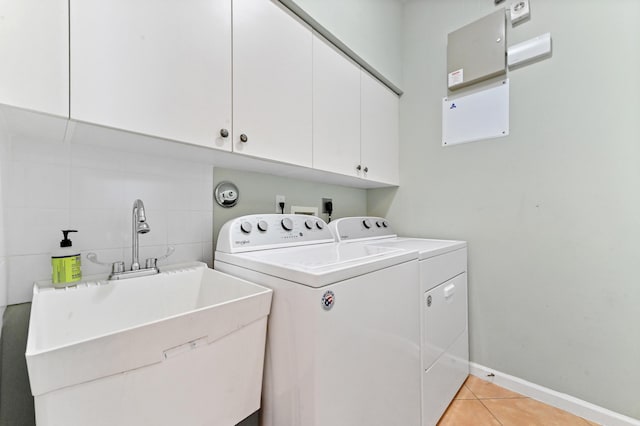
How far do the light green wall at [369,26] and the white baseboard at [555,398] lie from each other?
6.55 ft

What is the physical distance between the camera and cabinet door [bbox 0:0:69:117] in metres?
0.59

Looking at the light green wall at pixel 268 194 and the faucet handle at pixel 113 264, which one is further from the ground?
the light green wall at pixel 268 194

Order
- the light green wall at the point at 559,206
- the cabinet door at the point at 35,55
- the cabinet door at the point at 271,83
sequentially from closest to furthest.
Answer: the cabinet door at the point at 35,55 → the cabinet door at the point at 271,83 → the light green wall at the point at 559,206

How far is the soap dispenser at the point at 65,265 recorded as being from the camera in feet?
2.62

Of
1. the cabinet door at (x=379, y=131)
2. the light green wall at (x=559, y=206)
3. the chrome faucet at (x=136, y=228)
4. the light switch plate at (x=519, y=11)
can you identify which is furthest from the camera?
the cabinet door at (x=379, y=131)

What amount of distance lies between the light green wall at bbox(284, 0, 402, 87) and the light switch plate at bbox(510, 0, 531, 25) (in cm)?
68

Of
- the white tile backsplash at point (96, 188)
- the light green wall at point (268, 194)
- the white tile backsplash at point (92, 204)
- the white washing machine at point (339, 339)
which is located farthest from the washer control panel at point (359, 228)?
the white tile backsplash at point (96, 188)

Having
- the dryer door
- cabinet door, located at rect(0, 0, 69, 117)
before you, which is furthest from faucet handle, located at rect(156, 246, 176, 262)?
the dryer door

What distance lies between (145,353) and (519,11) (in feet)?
7.50

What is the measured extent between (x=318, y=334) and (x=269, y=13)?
1260mm

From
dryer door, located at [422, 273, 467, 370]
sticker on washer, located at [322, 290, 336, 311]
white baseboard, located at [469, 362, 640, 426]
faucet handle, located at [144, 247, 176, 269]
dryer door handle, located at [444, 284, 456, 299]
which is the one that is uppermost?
faucet handle, located at [144, 247, 176, 269]

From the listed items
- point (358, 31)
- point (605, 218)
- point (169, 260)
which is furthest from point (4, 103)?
point (605, 218)

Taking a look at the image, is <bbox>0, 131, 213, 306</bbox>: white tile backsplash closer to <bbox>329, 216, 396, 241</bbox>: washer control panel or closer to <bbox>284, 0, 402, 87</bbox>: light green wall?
<bbox>329, 216, 396, 241</bbox>: washer control panel

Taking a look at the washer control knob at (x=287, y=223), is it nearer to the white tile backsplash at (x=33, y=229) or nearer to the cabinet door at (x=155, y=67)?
the cabinet door at (x=155, y=67)
